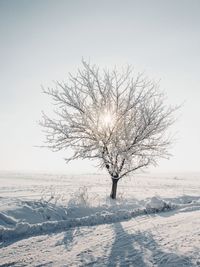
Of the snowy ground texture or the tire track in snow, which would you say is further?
the tire track in snow

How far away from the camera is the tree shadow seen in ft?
21.0

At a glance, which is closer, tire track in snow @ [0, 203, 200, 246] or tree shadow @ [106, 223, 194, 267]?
tree shadow @ [106, 223, 194, 267]

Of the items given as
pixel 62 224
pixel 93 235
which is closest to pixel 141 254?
pixel 93 235

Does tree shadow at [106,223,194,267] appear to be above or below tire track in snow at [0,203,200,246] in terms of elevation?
below

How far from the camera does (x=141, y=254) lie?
6.99 m

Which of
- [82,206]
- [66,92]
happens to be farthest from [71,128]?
[82,206]

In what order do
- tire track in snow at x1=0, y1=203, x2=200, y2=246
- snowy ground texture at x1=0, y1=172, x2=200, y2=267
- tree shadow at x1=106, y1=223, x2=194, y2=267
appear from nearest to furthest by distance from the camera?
tree shadow at x1=106, y1=223, x2=194, y2=267, snowy ground texture at x1=0, y1=172, x2=200, y2=267, tire track in snow at x1=0, y1=203, x2=200, y2=246

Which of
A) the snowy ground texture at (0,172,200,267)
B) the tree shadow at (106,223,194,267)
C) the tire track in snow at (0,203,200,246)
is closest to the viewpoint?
the tree shadow at (106,223,194,267)

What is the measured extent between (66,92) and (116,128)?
10.3 feet

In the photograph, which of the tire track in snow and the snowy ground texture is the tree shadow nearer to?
the snowy ground texture

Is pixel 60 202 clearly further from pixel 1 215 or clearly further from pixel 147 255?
pixel 147 255

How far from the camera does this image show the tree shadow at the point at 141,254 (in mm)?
6395

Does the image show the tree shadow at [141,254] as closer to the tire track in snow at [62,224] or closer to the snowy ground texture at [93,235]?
the snowy ground texture at [93,235]

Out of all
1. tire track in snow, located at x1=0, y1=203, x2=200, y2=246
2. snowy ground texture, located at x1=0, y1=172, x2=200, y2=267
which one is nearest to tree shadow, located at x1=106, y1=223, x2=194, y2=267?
snowy ground texture, located at x1=0, y1=172, x2=200, y2=267
